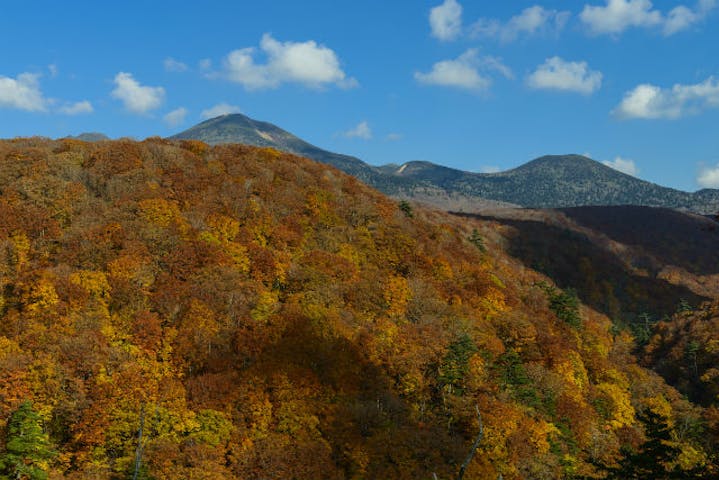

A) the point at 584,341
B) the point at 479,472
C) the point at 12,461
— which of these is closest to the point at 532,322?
the point at 584,341

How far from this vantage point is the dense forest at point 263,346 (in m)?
57.3

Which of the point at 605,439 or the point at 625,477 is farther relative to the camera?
the point at 605,439

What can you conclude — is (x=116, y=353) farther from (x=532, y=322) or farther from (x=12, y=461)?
(x=532, y=322)

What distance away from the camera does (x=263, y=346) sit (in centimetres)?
7294

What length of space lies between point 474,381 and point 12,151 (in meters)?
95.4

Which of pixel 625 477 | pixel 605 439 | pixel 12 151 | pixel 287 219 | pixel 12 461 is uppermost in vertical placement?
pixel 12 151

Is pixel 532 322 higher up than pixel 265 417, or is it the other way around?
pixel 532 322

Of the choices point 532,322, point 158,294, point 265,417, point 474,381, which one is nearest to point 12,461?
point 265,417

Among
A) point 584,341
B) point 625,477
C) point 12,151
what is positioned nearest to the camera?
Answer: point 625,477

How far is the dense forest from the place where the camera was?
188 ft

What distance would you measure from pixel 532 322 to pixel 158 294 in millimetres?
73312

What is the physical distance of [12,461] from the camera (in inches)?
1718

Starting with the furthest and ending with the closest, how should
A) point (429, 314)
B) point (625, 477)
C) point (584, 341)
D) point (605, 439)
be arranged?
point (584, 341) < point (429, 314) < point (605, 439) < point (625, 477)

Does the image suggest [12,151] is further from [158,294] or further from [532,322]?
[532,322]
